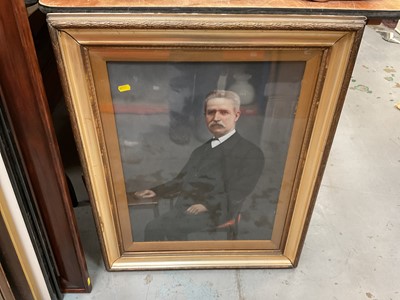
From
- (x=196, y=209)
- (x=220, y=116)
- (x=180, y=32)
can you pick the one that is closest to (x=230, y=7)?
(x=180, y=32)

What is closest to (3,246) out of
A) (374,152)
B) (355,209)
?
(355,209)

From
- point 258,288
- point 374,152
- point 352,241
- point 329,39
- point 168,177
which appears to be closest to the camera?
point 329,39

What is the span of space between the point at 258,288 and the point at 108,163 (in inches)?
20.2

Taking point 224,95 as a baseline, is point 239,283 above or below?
below

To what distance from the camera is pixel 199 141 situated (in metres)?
0.84

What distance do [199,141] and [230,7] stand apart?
29 cm

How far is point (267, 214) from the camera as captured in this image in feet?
3.26

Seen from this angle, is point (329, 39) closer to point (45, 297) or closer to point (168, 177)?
point (168, 177)

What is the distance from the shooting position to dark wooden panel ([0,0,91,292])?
0.63 metres

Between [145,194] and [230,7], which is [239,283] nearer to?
[145,194]

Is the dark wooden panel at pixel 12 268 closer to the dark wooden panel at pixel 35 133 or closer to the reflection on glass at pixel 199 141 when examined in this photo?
the dark wooden panel at pixel 35 133

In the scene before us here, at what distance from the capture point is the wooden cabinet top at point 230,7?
2.06 ft

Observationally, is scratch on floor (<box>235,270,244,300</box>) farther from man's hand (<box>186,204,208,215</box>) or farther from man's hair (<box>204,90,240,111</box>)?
man's hair (<box>204,90,240,111</box>)

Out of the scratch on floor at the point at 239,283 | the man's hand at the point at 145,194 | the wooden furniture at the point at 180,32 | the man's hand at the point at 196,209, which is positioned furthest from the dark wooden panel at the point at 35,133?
the scratch on floor at the point at 239,283
